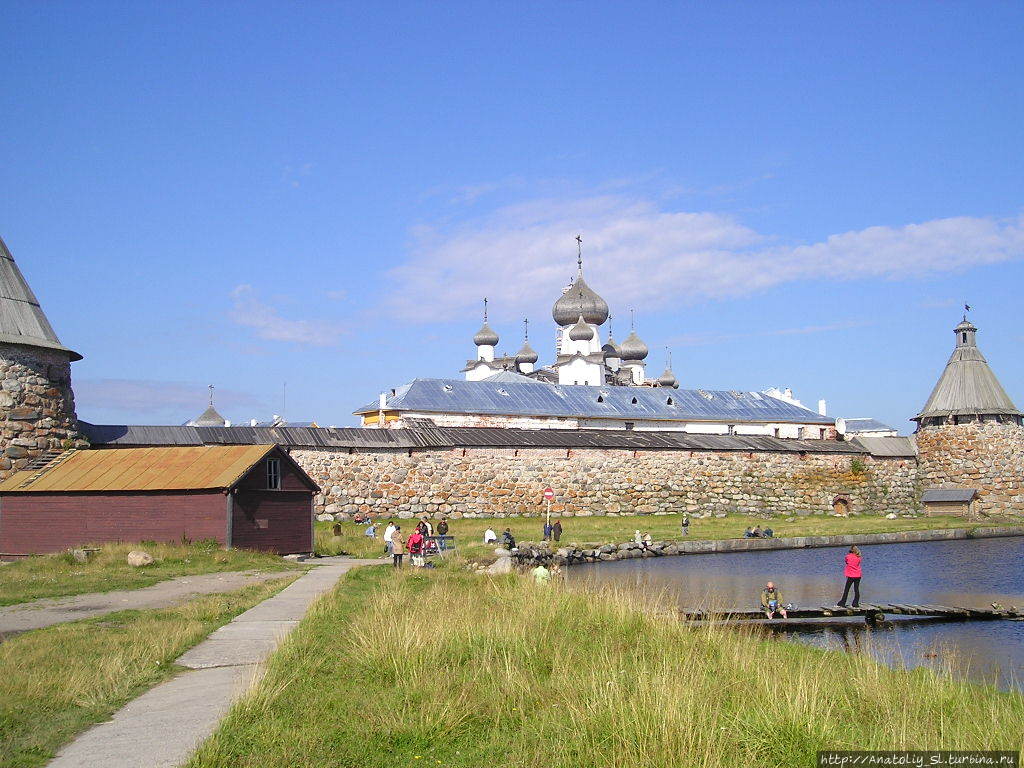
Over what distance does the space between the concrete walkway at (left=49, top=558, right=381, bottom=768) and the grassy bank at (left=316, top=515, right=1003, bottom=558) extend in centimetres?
1562

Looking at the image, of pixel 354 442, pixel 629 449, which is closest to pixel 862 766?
pixel 354 442

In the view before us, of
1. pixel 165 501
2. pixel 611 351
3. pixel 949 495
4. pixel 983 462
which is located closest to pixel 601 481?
pixel 949 495

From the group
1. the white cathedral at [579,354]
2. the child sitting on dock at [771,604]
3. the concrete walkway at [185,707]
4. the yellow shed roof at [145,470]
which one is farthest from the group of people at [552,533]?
the white cathedral at [579,354]

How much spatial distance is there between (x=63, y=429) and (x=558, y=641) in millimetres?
23595

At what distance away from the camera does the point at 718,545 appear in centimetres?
3509

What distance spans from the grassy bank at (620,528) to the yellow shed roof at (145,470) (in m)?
4.39

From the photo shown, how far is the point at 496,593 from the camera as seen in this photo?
16.1 metres

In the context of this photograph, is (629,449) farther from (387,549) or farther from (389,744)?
(389,744)

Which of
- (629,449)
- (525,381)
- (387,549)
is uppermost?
(525,381)

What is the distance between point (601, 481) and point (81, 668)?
34.3m

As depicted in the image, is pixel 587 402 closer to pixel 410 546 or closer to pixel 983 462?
pixel 983 462

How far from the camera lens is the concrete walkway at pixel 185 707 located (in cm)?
715

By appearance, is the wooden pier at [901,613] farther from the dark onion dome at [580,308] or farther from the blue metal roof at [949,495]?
the dark onion dome at [580,308]

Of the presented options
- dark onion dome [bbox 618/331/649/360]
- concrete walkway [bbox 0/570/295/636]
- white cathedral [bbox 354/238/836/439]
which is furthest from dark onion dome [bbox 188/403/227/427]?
concrete walkway [bbox 0/570/295/636]
